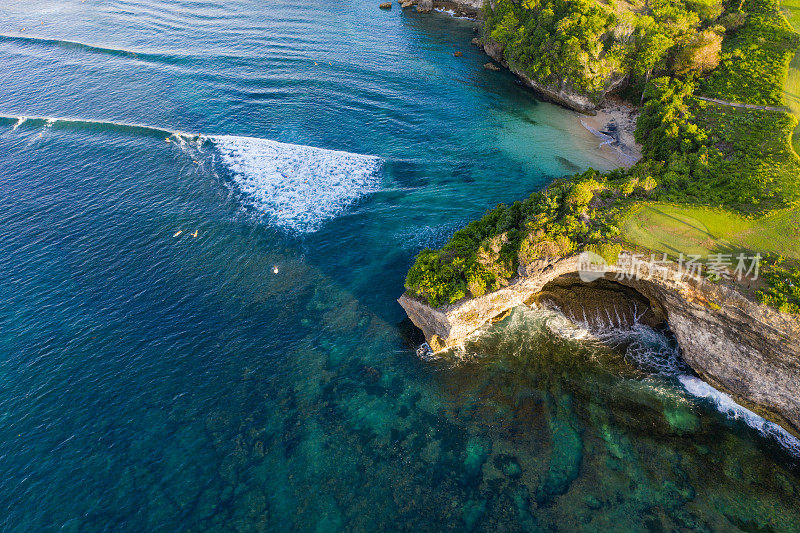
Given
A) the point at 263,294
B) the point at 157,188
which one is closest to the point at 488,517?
the point at 263,294

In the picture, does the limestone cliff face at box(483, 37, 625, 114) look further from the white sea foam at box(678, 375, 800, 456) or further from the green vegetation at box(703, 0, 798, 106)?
the white sea foam at box(678, 375, 800, 456)

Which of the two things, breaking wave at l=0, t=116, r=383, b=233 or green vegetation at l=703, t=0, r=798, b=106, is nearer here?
green vegetation at l=703, t=0, r=798, b=106

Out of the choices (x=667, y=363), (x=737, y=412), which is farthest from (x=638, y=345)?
(x=737, y=412)

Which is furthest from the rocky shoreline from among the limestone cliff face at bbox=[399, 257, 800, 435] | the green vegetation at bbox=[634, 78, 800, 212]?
the limestone cliff face at bbox=[399, 257, 800, 435]

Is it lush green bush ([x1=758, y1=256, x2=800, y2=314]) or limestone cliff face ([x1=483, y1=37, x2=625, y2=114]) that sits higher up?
limestone cliff face ([x1=483, y1=37, x2=625, y2=114])

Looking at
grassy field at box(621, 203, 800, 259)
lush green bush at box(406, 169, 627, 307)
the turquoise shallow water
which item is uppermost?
grassy field at box(621, 203, 800, 259)

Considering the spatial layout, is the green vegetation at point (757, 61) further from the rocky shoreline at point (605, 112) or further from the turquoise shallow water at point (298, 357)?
the turquoise shallow water at point (298, 357)

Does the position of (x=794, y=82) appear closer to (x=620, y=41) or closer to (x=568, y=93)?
(x=620, y=41)

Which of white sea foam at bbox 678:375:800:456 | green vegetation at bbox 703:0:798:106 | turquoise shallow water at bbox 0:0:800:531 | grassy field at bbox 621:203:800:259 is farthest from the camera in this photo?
green vegetation at bbox 703:0:798:106

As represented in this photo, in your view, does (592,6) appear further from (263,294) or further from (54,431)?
(54,431)

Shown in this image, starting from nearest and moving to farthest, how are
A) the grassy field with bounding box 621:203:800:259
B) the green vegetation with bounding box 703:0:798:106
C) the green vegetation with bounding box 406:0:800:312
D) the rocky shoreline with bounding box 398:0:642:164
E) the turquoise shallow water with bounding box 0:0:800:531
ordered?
the turquoise shallow water with bounding box 0:0:800:531, the grassy field with bounding box 621:203:800:259, the green vegetation with bounding box 406:0:800:312, the green vegetation with bounding box 703:0:798:106, the rocky shoreline with bounding box 398:0:642:164
